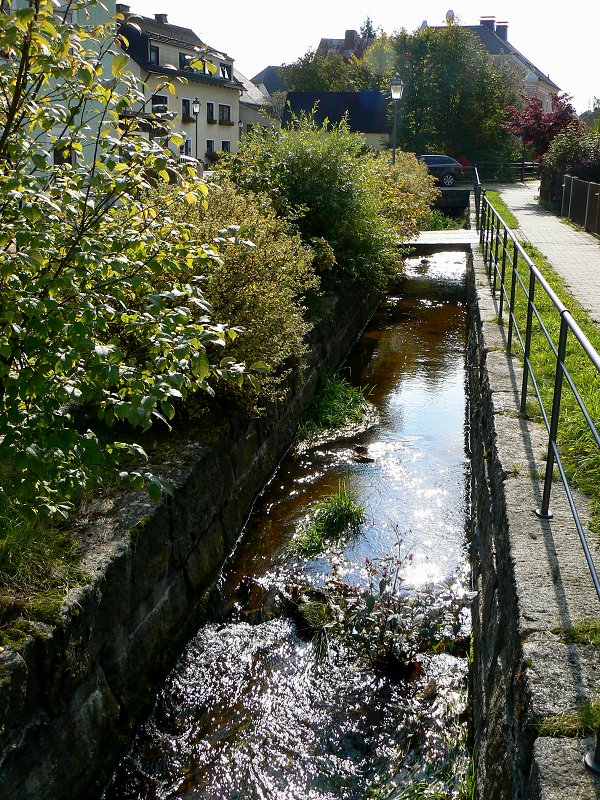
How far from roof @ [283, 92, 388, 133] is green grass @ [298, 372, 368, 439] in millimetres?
40822

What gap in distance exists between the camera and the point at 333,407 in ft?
30.6

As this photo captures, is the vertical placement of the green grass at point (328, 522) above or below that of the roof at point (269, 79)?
below

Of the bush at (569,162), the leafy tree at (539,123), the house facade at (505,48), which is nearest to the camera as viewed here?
the bush at (569,162)

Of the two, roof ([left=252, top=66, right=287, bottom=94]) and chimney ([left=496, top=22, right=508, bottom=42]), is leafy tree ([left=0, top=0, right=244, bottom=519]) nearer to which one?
chimney ([left=496, top=22, right=508, bottom=42])

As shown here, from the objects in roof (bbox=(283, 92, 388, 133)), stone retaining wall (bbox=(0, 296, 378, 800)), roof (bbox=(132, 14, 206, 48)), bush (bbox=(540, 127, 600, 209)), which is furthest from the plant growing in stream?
roof (bbox=(283, 92, 388, 133))

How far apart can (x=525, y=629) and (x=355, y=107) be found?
4993 centimetres

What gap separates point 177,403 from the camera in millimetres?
6172

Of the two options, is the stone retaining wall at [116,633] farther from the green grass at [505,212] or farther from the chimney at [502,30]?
the chimney at [502,30]

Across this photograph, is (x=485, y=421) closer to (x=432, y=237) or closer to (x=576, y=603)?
(x=576, y=603)

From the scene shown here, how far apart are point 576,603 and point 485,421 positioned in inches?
122

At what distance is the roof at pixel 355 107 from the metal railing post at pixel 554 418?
4632 centimetres

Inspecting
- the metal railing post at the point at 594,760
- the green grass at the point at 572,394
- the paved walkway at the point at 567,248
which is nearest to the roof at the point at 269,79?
the paved walkway at the point at 567,248

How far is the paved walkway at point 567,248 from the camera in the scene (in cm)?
1076

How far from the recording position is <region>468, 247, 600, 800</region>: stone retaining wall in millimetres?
2629
